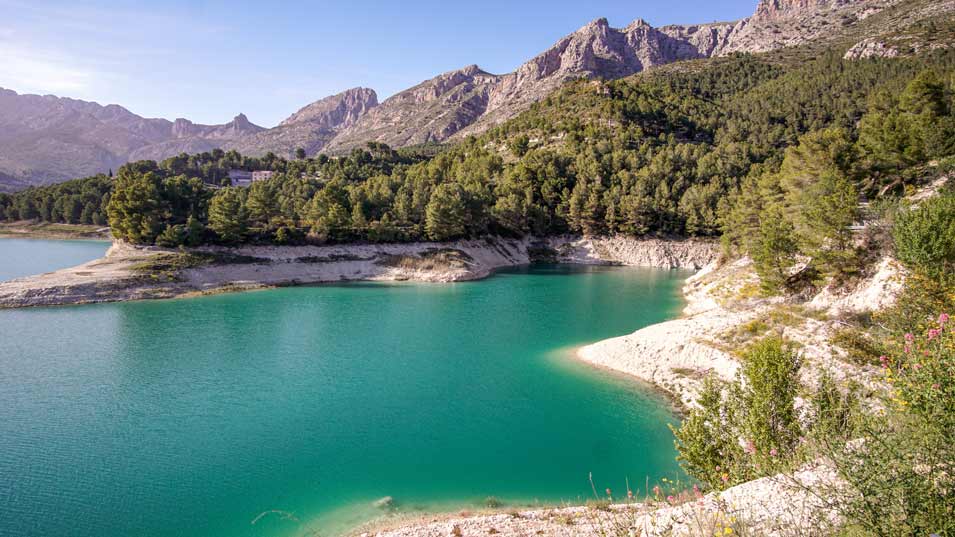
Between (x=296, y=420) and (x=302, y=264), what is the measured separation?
158 feet

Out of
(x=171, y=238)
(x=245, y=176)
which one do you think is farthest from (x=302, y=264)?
(x=245, y=176)

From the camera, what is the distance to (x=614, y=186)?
99000 mm

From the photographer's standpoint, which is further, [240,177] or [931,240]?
[240,177]

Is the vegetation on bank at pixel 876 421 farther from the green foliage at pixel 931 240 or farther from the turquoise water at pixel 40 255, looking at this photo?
the turquoise water at pixel 40 255

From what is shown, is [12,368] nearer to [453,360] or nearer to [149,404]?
[149,404]

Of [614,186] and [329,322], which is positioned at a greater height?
[614,186]

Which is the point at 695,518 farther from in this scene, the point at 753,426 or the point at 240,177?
the point at 240,177

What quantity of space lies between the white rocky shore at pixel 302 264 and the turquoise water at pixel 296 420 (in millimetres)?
7360

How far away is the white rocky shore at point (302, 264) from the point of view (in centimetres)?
5547

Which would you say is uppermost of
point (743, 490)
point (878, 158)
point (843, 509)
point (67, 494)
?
point (878, 158)

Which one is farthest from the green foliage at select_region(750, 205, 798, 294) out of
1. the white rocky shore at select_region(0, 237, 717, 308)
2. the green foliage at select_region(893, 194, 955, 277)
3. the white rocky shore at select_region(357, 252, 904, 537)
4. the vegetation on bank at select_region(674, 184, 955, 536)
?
the white rocky shore at select_region(0, 237, 717, 308)

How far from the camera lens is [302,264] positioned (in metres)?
70.4

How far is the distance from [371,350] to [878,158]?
55348 millimetres

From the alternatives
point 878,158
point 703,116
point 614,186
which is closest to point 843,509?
point 878,158
